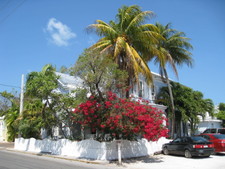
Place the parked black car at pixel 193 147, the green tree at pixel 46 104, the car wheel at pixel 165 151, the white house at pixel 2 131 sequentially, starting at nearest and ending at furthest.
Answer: the parked black car at pixel 193 147 → the green tree at pixel 46 104 → the car wheel at pixel 165 151 → the white house at pixel 2 131

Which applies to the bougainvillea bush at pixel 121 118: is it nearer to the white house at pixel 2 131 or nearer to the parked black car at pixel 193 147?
the parked black car at pixel 193 147

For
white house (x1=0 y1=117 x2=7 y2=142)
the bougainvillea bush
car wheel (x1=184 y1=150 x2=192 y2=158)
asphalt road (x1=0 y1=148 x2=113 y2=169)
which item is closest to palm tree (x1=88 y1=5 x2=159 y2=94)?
the bougainvillea bush

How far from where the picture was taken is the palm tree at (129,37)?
53.9 feet

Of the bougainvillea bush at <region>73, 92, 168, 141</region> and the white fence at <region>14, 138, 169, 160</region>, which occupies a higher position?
the bougainvillea bush at <region>73, 92, 168, 141</region>

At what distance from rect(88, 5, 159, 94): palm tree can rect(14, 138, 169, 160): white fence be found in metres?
4.76

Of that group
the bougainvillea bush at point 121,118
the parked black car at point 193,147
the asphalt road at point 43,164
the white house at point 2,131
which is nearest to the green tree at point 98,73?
the bougainvillea bush at point 121,118

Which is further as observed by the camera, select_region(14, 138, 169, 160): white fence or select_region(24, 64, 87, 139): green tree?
select_region(24, 64, 87, 139): green tree

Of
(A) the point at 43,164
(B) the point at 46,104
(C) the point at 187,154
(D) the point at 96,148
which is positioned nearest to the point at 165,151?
(C) the point at 187,154

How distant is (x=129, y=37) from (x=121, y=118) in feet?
24.4

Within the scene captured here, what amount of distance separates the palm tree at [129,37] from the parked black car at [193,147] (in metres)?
5.04

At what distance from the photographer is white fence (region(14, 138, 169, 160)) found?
45.2 ft

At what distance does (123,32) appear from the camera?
17.2m

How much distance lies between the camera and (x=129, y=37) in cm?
1728

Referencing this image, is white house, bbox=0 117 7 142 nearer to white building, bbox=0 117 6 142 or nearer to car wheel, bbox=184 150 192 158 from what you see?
white building, bbox=0 117 6 142
